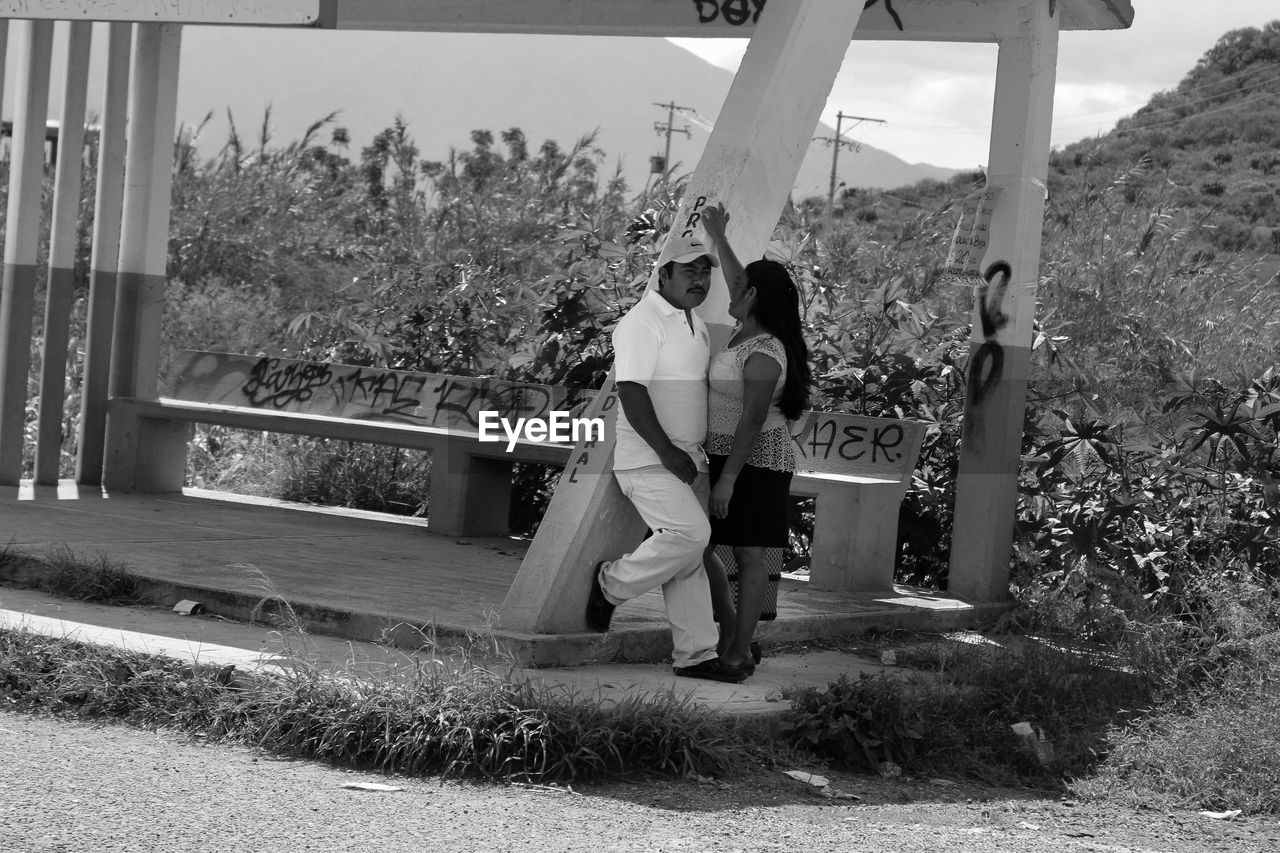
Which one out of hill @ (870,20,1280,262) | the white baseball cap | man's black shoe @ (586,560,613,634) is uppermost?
hill @ (870,20,1280,262)

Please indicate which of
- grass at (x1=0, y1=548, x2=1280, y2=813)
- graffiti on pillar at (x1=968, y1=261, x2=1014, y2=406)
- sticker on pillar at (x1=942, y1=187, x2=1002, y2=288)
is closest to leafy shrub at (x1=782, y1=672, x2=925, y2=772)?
grass at (x1=0, y1=548, x2=1280, y2=813)

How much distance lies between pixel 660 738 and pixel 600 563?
1.35 meters

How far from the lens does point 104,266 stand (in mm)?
10578

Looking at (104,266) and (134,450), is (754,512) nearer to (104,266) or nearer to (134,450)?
(134,450)

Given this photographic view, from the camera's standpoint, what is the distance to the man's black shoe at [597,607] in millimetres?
6039

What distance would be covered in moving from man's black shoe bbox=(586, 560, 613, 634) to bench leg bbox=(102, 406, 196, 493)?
550 cm

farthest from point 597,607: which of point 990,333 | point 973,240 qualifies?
point 973,240

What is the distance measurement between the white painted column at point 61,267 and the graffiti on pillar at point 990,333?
238 inches

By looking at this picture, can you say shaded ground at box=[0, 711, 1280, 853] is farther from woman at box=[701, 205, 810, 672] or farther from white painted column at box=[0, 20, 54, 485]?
white painted column at box=[0, 20, 54, 485]

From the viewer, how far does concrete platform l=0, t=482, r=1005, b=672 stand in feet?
20.2

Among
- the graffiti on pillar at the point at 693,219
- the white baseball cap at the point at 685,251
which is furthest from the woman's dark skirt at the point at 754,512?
the graffiti on pillar at the point at 693,219

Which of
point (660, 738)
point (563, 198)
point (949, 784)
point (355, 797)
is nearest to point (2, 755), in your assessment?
point (355, 797)

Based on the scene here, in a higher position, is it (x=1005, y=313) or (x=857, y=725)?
(x=1005, y=313)

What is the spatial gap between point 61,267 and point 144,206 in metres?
0.74
